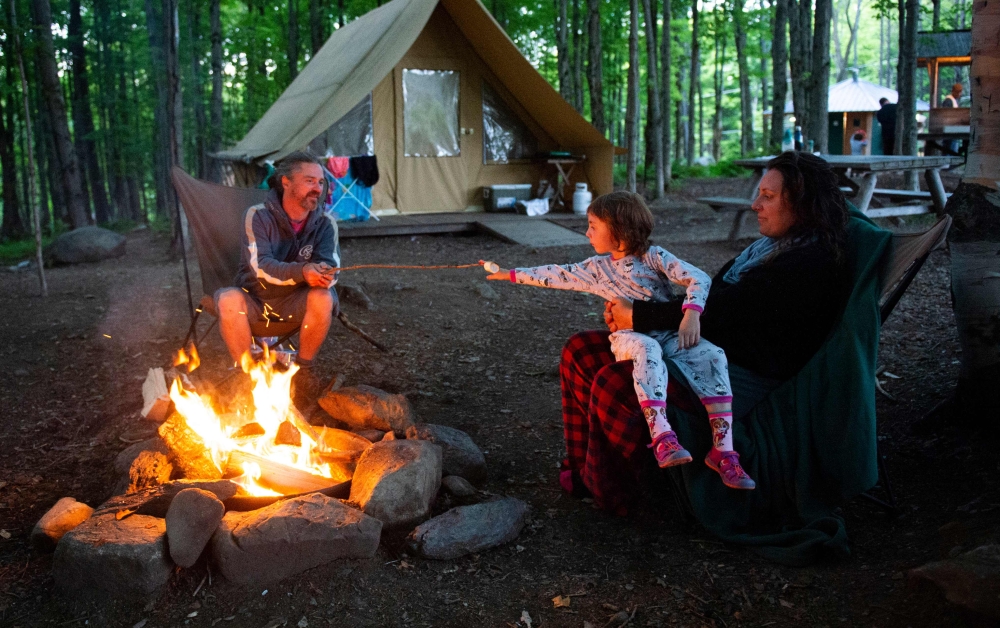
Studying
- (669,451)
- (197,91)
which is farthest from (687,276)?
(197,91)

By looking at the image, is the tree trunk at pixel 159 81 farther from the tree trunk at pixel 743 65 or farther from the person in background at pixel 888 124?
the person in background at pixel 888 124

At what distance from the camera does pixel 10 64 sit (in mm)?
13266

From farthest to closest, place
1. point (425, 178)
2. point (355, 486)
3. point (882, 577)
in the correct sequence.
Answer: point (425, 178)
point (355, 486)
point (882, 577)

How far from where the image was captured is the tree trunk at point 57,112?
34.3 ft

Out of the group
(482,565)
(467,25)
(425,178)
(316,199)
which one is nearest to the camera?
(482,565)

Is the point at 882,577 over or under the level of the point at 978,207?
→ under

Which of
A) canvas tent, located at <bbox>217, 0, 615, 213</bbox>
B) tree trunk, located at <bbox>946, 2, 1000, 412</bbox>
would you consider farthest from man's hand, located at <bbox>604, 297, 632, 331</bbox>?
canvas tent, located at <bbox>217, 0, 615, 213</bbox>

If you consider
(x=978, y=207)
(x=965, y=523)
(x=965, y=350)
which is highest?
(x=978, y=207)

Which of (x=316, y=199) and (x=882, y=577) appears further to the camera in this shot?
(x=316, y=199)

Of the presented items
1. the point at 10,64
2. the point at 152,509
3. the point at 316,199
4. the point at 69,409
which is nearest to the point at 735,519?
the point at 152,509

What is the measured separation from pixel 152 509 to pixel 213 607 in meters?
0.43

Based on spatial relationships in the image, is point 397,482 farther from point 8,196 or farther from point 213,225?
point 8,196

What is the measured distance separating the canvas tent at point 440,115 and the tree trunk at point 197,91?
8773 millimetres

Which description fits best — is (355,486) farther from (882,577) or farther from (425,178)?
(425,178)
